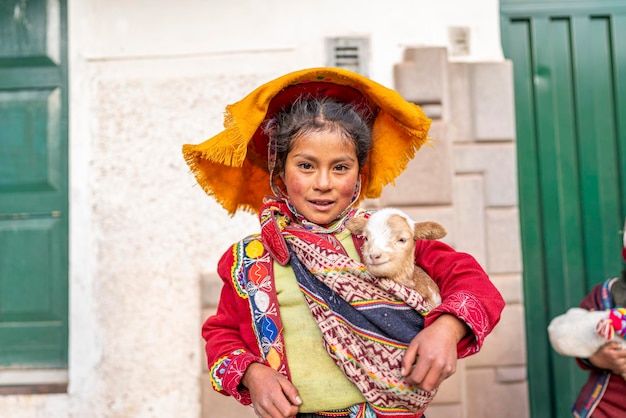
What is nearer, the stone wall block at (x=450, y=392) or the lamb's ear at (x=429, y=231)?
the lamb's ear at (x=429, y=231)

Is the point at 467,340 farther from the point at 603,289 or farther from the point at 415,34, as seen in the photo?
the point at 415,34

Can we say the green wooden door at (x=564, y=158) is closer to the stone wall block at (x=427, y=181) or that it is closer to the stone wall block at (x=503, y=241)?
the stone wall block at (x=503, y=241)

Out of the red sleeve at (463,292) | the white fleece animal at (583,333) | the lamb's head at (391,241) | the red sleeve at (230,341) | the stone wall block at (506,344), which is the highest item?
the lamb's head at (391,241)

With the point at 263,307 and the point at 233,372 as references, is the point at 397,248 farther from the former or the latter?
the point at 233,372

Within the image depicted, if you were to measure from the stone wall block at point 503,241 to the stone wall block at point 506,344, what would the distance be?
0.23 meters

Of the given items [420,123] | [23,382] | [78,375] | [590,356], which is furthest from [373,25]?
[23,382]

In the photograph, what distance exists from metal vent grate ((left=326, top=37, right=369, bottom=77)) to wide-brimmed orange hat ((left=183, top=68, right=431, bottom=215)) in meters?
1.43

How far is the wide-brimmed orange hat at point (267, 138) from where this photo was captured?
159 centimetres

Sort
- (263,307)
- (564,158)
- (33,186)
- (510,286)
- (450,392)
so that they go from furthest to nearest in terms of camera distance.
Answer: (564,158) < (33,186) < (510,286) < (450,392) < (263,307)

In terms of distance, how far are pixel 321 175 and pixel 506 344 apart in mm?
2008

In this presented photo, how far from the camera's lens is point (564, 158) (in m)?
3.42

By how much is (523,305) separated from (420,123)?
204 centimetres

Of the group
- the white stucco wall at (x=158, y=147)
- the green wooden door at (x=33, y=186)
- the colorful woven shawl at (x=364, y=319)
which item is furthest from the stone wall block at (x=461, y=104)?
the green wooden door at (x=33, y=186)

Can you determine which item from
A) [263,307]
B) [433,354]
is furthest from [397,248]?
[263,307]
